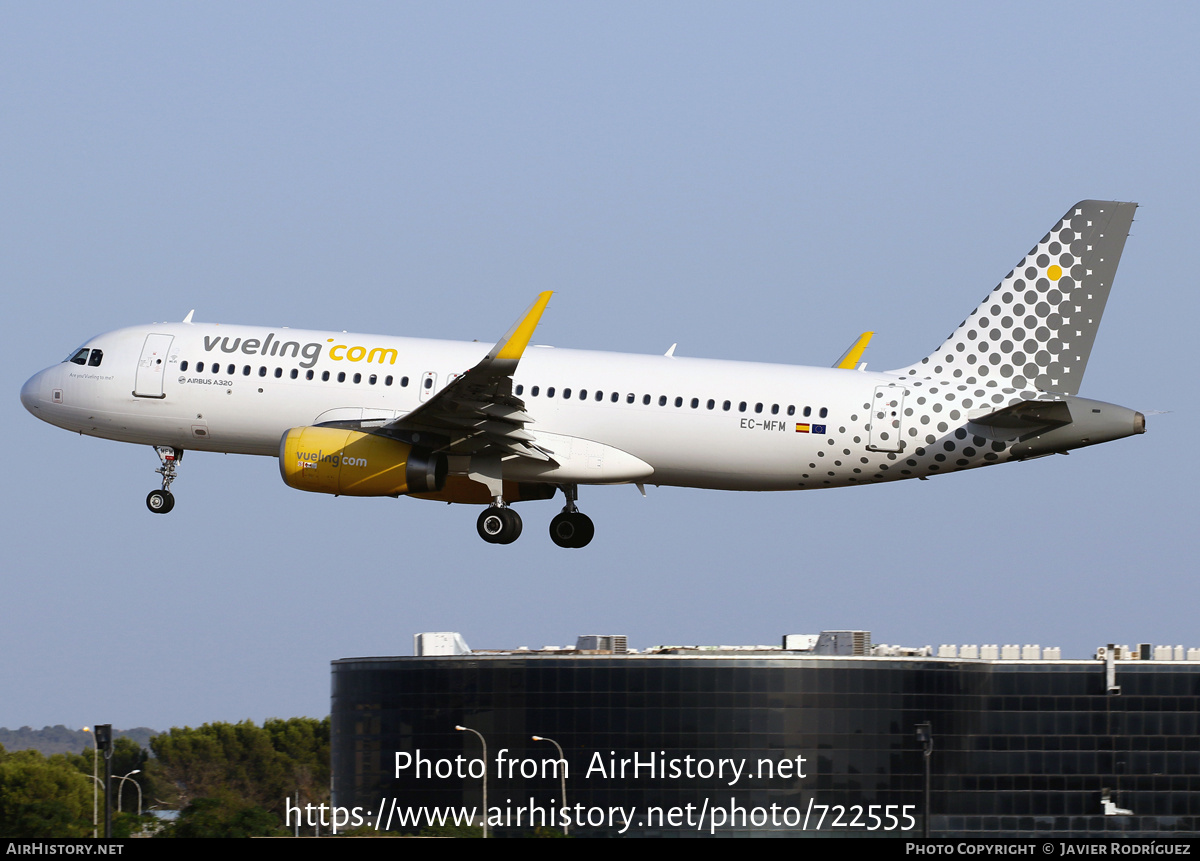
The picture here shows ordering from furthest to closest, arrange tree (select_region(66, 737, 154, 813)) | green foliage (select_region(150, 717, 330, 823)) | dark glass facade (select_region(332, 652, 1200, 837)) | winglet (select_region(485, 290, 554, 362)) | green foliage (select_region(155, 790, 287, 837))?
green foliage (select_region(150, 717, 330, 823))
tree (select_region(66, 737, 154, 813))
green foliage (select_region(155, 790, 287, 837))
dark glass facade (select_region(332, 652, 1200, 837))
winglet (select_region(485, 290, 554, 362))

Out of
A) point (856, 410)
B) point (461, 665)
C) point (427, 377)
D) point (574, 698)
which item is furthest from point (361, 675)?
point (856, 410)

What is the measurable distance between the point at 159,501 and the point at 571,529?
13356mm

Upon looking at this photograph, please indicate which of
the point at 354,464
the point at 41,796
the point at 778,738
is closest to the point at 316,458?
the point at 354,464

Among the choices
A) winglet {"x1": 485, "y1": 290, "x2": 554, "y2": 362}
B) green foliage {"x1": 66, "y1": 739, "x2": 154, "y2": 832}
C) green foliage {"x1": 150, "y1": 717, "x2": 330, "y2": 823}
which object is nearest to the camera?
winglet {"x1": 485, "y1": 290, "x2": 554, "y2": 362}

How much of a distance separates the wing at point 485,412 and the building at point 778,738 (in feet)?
92.2

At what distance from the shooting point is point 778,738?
75.1 meters

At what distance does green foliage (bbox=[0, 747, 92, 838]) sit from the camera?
115 m

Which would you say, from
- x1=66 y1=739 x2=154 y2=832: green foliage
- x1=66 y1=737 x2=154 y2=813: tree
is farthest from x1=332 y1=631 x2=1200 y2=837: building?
x1=66 y1=737 x2=154 y2=813: tree

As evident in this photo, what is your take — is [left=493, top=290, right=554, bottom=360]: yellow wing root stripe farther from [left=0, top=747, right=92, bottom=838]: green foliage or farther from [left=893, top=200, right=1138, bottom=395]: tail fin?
[left=0, top=747, right=92, bottom=838]: green foliage

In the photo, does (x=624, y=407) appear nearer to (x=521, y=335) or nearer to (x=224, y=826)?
(x=521, y=335)

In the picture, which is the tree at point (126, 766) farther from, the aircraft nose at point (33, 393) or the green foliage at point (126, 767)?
the aircraft nose at point (33, 393)

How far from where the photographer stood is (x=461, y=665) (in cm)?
7912

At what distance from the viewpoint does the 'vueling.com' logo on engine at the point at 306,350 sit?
1998 inches

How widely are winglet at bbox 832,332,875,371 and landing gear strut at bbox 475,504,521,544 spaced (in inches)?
487
